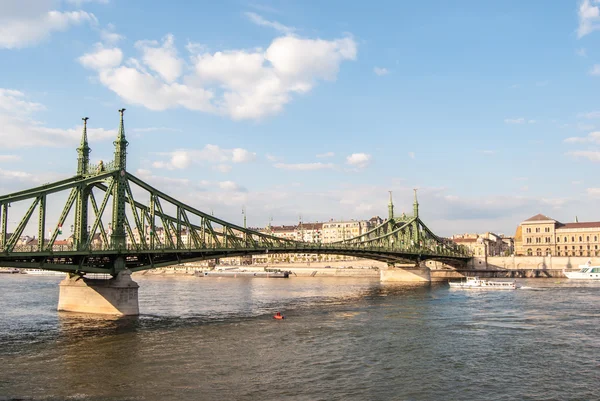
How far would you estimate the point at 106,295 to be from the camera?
204 ft

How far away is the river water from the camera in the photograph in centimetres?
3200

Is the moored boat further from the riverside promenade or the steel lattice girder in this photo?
the steel lattice girder

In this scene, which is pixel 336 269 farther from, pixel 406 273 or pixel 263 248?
pixel 263 248

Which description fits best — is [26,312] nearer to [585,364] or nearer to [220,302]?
[220,302]

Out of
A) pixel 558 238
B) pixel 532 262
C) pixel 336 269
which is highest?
pixel 558 238

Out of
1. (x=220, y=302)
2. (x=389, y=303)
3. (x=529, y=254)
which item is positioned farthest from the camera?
(x=529, y=254)

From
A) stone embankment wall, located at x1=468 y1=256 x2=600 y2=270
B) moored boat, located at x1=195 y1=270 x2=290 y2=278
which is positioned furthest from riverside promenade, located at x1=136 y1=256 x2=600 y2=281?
moored boat, located at x1=195 y1=270 x2=290 y2=278

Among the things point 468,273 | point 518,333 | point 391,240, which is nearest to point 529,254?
point 468,273

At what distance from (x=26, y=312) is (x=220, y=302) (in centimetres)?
2824

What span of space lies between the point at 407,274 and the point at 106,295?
304 feet

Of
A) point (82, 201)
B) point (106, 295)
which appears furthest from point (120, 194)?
point (106, 295)

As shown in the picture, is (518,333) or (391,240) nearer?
(518,333)

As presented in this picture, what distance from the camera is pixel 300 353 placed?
1673 inches

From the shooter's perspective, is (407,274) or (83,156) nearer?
(83,156)
